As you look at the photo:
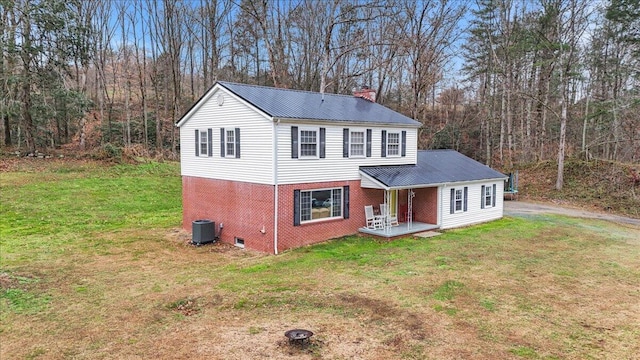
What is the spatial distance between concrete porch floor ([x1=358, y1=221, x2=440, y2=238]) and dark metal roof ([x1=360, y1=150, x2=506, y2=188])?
6.42 ft

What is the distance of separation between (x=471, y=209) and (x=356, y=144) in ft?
23.1

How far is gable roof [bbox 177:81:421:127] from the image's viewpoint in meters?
14.8

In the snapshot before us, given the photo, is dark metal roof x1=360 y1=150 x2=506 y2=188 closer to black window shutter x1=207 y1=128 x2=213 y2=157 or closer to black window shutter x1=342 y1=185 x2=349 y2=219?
black window shutter x1=342 y1=185 x2=349 y2=219

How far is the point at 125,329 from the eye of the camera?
8180mm

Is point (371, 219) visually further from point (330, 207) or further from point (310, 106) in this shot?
point (310, 106)

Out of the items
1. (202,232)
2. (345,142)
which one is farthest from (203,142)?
(345,142)

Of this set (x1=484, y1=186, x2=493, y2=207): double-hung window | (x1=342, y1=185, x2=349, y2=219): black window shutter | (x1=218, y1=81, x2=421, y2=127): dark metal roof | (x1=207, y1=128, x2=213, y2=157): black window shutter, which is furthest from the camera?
(x1=484, y1=186, x2=493, y2=207): double-hung window

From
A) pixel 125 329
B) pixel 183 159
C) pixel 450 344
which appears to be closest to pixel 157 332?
pixel 125 329

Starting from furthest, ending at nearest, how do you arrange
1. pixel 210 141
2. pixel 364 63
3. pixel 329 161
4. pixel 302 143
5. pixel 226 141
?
pixel 364 63 < pixel 210 141 < pixel 226 141 < pixel 329 161 < pixel 302 143

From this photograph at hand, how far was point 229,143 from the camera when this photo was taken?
16.0 metres

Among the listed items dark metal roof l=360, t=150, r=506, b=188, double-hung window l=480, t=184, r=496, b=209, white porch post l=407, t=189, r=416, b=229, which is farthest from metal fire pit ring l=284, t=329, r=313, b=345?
double-hung window l=480, t=184, r=496, b=209

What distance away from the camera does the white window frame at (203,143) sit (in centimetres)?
1709

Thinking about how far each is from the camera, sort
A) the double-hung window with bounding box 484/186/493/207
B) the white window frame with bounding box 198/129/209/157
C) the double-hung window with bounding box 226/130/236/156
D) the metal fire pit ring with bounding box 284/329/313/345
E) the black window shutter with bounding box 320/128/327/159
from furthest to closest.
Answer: the double-hung window with bounding box 484/186/493/207 < the white window frame with bounding box 198/129/209/157 < the double-hung window with bounding box 226/130/236/156 < the black window shutter with bounding box 320/128/327/159 < the metal fire pit ring with bounding box 284/329/313/345

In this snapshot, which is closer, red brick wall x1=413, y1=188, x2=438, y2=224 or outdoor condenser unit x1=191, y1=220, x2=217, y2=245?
outdoor condenser unit x1=191, y1=220, x2=217, y2=245
